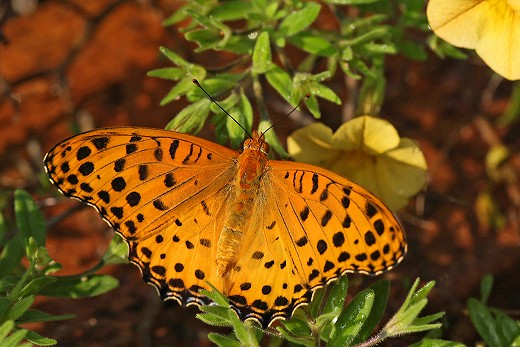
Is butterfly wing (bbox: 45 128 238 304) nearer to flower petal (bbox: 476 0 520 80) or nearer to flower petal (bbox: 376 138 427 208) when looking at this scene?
flower petal (bbox: 376 138 427 208)

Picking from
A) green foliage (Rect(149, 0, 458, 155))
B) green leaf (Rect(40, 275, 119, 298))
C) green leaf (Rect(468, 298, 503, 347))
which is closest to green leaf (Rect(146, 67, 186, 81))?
green foliage (Rect(149, 0, 458, 155))

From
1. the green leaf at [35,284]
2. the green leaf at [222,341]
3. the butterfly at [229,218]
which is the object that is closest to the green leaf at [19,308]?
the green leaf at [35,284]

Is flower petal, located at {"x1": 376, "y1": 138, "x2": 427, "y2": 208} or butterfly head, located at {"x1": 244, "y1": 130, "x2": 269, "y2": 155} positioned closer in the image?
butterfly head, located at {"x1": 244, "y1": 130, "x2": 269, "y2": 155}

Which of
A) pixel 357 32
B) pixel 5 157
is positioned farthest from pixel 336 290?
pixel 5 157

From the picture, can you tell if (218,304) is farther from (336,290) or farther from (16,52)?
(16,52)

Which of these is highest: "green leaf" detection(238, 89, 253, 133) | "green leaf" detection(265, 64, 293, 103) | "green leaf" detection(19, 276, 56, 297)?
"green leaf" detection(265, 64, 293, 103)

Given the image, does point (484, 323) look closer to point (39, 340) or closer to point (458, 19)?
point (458, 19)
